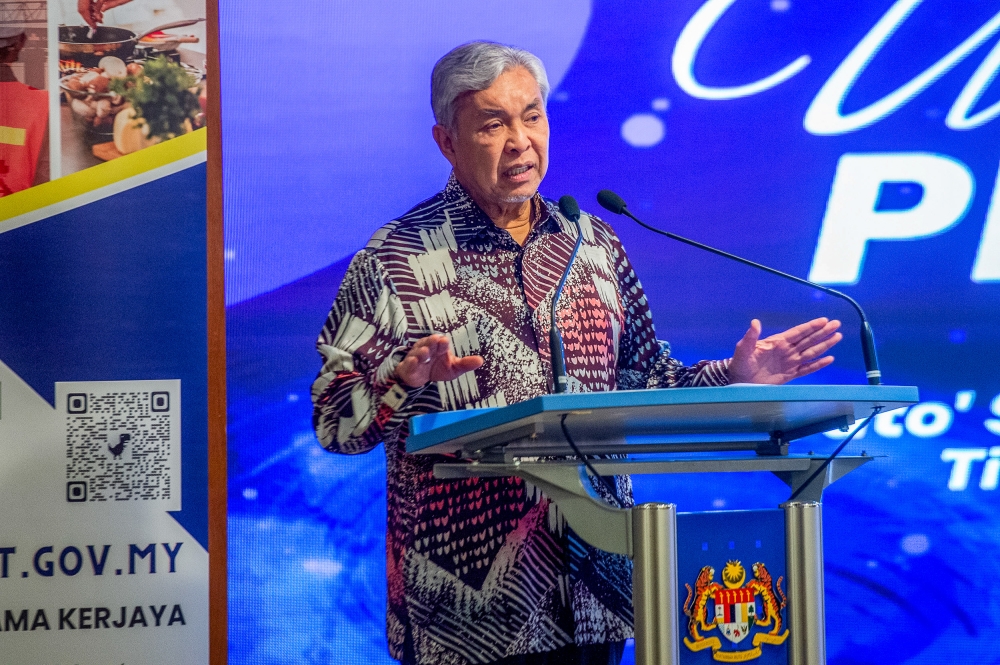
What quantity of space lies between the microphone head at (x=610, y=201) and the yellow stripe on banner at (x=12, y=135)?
6.10 ft

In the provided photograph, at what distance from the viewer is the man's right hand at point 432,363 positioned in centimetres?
165

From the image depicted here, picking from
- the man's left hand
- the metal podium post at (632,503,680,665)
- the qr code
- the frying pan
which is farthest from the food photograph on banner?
the metal podium post at (632,503,680,665)

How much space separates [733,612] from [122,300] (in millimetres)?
2162

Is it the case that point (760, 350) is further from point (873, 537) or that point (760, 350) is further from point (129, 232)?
point (129, 232)

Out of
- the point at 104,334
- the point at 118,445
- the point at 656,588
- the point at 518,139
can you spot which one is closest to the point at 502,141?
the point at 518,139

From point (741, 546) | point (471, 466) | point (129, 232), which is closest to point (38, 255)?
point (129, 232)

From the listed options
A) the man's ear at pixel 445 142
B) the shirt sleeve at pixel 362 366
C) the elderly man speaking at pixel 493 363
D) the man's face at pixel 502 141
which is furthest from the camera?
the man's ear at pixel 445 142

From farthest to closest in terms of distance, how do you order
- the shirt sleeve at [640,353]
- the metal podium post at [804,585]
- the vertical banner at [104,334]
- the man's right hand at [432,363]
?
the vertical banner at [104,334], the shirt sleeve at [640,353], the man's right hand at [432,363], the metal podium post at [804,585]

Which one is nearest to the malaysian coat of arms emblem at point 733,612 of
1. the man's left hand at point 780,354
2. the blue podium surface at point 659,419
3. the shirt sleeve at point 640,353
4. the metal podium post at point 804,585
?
the metal podium post at point 804,585

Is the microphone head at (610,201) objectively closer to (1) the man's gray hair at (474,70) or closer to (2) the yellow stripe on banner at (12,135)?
(1) the man's gray hair at (474,70)

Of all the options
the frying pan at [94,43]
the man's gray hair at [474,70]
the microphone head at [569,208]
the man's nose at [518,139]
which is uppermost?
the frying pan at [94,43]

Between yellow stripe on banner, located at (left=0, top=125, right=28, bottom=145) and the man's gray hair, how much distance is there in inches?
47.6

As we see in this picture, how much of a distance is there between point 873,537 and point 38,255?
2.52m

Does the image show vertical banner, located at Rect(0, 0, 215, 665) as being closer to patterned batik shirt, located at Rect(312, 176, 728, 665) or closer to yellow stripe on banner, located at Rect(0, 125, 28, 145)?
yellow stripe on banner, located at Rect(0, 125, 28, 145)
